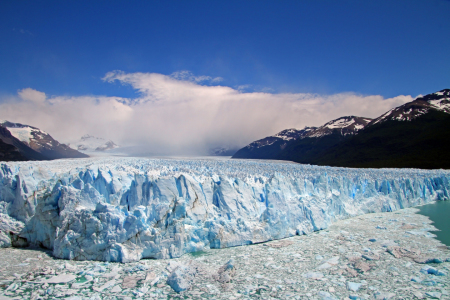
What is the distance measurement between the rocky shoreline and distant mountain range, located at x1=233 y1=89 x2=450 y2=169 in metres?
39.7

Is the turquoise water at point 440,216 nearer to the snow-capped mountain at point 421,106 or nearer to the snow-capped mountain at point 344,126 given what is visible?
the snow-capped mountain at point 421,106

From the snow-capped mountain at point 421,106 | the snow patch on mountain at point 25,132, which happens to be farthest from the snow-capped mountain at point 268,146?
the snow patch on mountain at point 25,132

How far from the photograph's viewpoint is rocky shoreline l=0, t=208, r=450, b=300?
5996 millimetres

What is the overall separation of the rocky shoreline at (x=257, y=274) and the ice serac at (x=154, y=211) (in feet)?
1.69

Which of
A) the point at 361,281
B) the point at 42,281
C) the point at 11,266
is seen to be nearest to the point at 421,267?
the point at 361,281

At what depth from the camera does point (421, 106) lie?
71.9 metres

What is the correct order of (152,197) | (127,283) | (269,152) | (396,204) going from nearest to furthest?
(127,283), (152,197), (396,204), (269,152)

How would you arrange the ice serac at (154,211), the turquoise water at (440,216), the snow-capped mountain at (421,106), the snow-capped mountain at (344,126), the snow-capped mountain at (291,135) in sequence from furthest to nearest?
the snow-capped mountain at (291,135)
the snow-capped mountain at (344,126)
the snow-capped mountain at (421,106)
the turquoise water at (440,216)
the ice serac at (154,211)

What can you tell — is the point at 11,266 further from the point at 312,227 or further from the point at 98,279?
the point at 312,227

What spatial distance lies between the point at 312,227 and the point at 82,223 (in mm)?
8815

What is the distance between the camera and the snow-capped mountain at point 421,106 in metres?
69.1

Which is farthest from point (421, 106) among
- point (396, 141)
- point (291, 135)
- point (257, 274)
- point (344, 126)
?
point (257, 274)

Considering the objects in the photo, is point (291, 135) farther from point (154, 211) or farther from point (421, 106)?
point (154, 211)

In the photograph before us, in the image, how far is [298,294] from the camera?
236 inches
